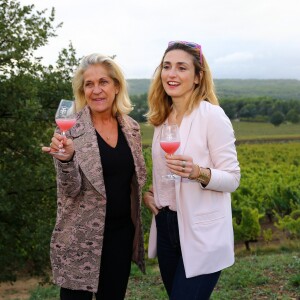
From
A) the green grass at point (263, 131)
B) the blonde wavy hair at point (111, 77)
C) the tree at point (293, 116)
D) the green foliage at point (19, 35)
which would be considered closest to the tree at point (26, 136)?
the green foliage at point (19, 35)

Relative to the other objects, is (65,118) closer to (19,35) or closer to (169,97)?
(169,97)

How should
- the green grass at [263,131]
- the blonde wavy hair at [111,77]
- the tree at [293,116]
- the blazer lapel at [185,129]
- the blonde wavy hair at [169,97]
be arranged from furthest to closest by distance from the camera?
the tree at [293,116] → the green grass at [263,131] → the blonde wavy hair at [111,77] → the blonde wavy hair at [169,97] → the blazer lapel at [185,129]

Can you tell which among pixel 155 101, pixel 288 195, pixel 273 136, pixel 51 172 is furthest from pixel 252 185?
pixel 273 136

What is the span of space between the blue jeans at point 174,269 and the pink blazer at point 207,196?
0.06m

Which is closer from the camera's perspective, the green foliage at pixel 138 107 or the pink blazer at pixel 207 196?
the pink blazer at pixel 207 196

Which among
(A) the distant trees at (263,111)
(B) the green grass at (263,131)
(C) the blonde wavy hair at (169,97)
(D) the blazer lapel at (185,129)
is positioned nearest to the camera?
(D) the blazer lapel at (185,129)

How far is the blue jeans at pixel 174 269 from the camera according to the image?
296 cm

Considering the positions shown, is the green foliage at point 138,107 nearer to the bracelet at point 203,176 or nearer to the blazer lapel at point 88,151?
the blazer lapel at point 88,151

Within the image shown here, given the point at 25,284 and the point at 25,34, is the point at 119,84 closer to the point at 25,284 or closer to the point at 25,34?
the point at 25,34

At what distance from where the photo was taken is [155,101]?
11.0 ft

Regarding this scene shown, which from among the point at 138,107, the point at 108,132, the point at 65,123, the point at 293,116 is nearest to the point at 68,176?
the point at 65,123

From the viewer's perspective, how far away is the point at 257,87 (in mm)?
164500

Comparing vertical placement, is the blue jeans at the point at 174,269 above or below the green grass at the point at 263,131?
above

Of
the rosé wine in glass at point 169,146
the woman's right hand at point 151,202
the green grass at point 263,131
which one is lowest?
the green grass at point 263,131
